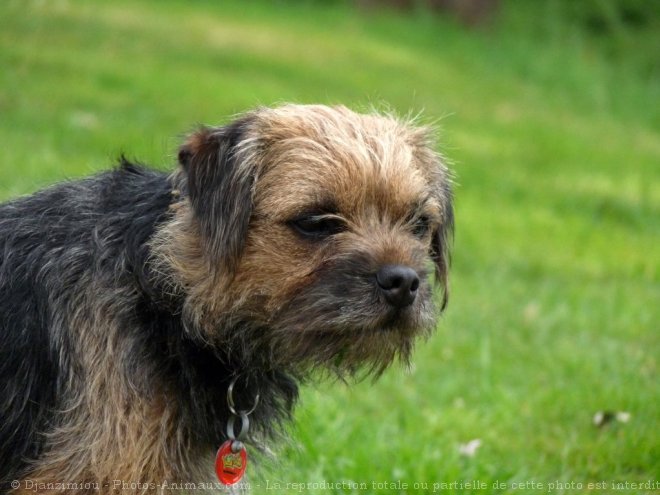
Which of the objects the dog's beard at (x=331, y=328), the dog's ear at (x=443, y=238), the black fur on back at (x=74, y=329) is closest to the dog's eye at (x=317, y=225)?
the dog's beard at (x=331, y=328)

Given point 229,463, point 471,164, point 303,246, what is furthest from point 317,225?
point 471,164

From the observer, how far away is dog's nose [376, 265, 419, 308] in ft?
12.9

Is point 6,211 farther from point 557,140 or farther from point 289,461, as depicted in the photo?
point 557,140

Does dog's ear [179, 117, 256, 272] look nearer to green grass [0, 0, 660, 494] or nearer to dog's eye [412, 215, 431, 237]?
green grass [0, 0, 660, 494]

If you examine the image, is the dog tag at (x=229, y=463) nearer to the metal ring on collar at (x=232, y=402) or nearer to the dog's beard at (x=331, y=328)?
the metal ring on collar at (x=232, y=402)

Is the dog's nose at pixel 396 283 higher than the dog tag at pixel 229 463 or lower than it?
higher

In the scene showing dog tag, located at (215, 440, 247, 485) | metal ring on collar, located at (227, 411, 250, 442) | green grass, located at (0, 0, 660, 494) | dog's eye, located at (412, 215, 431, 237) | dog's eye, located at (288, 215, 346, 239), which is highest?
dog's eye, located at (288, 215, 346, 239)

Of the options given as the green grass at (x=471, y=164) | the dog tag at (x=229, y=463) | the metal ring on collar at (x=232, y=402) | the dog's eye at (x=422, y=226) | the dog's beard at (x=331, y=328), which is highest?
the dog's eye at (x=422, y=226)

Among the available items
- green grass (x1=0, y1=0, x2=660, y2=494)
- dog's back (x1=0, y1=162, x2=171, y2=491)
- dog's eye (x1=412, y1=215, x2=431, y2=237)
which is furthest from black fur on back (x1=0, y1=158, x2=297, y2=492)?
dog's eye (x1=412, y1=215, x2=431, y2=237)

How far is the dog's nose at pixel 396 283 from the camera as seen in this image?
12.9 feet

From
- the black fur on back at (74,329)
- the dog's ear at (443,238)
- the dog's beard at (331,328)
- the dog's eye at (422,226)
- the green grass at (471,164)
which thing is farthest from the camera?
the green grass at (471,164)

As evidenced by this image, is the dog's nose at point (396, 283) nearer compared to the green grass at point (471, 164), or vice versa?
the dog's nose at point (396, 283)

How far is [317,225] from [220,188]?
0.39 meters

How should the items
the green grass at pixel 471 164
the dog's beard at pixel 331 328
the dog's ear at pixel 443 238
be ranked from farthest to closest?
the green grass at pixel 471 164 < the dog's ear at pixel 443 238 < the dog's beard at pixel 331 328
